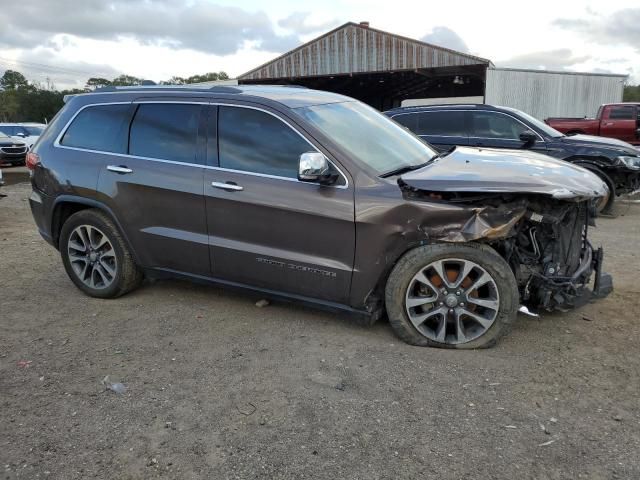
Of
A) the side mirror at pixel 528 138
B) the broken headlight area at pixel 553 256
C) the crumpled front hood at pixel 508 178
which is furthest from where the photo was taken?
the side mirror at pixel 528 138

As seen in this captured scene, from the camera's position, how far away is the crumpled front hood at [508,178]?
3363mm

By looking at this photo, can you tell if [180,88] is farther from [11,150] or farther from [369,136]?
[11,150]

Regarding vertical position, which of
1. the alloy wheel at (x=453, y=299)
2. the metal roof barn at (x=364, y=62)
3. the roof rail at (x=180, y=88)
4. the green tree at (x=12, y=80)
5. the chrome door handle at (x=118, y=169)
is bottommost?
the alloy wheel at (x=453, y=299)

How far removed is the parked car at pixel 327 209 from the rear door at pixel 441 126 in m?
4.43

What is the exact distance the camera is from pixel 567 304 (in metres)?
3.72

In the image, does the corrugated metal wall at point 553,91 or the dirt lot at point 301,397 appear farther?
the corrugated metal wall at point 553,91

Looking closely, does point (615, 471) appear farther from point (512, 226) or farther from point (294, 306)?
point (294, 306)

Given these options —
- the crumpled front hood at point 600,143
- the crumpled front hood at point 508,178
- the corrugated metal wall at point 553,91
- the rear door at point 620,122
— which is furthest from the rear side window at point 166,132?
the corrugated metal wall at point 553,91

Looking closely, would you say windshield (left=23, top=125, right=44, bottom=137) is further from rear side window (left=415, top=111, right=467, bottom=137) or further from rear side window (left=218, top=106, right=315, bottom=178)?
rear side window (left=218, top=106, right=315, bottom=178)

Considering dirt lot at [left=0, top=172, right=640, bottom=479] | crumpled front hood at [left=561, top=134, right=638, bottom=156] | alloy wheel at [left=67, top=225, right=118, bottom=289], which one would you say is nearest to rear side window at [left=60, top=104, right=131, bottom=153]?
alloy wheel at [left=67, top=225, right=118, bottom=289]

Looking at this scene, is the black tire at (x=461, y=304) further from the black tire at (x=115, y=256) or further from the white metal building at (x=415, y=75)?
the white metal building at (x=415, y=75)

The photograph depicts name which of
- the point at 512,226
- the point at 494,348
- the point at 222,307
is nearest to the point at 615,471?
the point at 494,348

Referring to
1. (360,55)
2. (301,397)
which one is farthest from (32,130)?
(301,397)

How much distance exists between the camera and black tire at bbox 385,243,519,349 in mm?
3492
